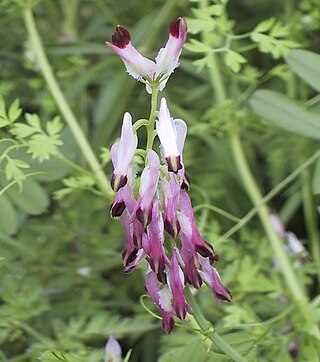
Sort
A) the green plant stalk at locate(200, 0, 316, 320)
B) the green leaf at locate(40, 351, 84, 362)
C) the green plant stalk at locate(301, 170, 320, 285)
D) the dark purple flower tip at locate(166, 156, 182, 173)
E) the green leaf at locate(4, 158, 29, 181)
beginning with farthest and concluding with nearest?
the green plant stalk at locate(301, 170, 320, 285)
the green plant stalk at locate(200, 0, 316, 320)
the green leaf at locate(4, 158, 29, 181)
the green leaf at locate(40, 351, 84, 362)
the dark purple flower tip at locate(166, 156, 182, 173)

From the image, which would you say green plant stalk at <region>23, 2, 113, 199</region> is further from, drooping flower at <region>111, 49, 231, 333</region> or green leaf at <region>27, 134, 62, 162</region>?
drooping flower at <region>111, 49, 231, 333</region>

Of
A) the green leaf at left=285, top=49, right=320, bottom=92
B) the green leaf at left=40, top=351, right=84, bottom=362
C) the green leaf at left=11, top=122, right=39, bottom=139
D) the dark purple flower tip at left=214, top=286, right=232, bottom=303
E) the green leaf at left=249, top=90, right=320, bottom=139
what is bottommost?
the green leaf at left=40, top=351, right=84, bottom=362

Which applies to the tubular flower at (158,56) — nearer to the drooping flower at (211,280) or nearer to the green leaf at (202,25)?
the drooping flower at (211,280)

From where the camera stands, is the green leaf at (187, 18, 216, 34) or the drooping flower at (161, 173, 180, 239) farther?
the green leaf at (187, 18, 216, 34)

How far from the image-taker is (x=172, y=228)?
714 mm

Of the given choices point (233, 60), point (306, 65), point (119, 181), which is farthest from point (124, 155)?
point (306, 65)

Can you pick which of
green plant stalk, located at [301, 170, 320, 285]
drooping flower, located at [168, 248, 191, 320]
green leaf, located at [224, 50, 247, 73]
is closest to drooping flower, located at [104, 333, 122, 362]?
drooping flower, located at [168, 248, 191, 320]

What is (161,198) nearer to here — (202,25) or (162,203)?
(162,203)

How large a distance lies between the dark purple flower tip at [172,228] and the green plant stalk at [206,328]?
78 millimetres

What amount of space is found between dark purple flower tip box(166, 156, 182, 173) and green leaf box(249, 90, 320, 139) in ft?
1.59

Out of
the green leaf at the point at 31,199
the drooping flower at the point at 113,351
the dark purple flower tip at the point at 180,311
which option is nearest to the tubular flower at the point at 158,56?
the dark purple flower tip at the point at 180,311

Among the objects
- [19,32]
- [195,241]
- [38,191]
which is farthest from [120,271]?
[195,241]

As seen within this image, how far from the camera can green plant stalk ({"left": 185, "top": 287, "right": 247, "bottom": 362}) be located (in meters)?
0.77

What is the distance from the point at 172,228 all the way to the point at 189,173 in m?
0.89
